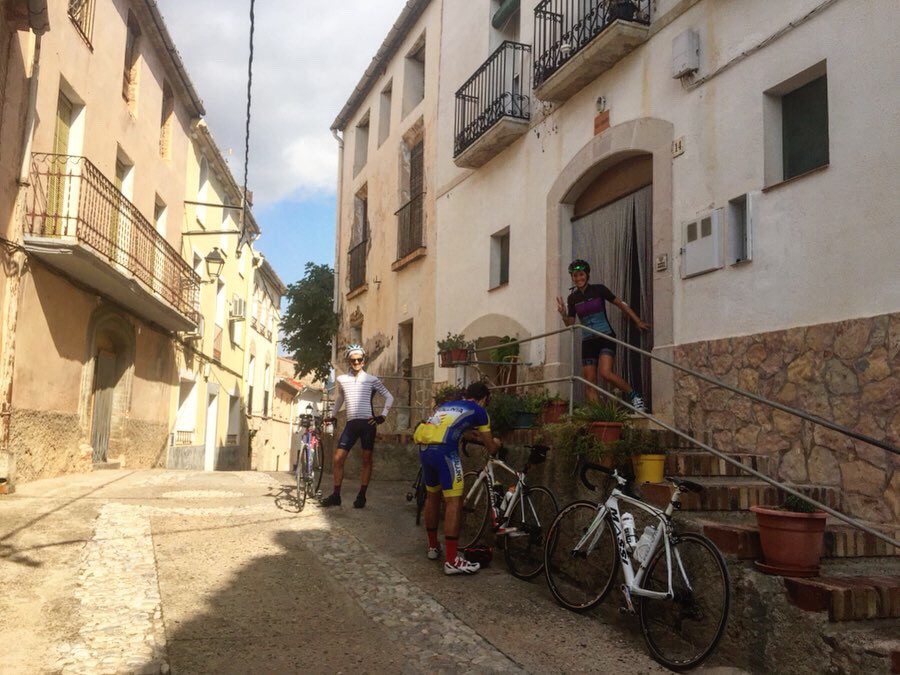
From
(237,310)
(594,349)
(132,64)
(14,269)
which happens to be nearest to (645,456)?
(594,349)

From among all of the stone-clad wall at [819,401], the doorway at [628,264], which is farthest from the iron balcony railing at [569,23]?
the stone-clad wall at [819,401]

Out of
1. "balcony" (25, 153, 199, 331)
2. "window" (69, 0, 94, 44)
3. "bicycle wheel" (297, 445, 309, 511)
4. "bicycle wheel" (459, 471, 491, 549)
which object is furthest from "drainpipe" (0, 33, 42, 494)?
"bicycle wheel" (459, 471, 491, 549)

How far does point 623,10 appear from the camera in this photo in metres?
7.41

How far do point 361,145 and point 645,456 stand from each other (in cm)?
1508

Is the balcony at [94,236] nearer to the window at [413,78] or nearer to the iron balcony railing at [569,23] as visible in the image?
the window at [413,78]

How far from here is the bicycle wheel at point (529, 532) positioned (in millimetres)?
5594

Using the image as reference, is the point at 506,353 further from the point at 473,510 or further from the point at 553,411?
the point at 473,510

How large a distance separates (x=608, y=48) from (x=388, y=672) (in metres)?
6.35

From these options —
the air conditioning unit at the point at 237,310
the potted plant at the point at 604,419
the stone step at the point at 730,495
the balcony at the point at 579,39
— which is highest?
the balcony at the point at 579,39

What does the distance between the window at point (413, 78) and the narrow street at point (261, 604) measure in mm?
9865

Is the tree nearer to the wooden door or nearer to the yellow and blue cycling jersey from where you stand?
the wooden door

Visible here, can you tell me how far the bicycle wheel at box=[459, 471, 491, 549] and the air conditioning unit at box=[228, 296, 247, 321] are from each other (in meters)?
17.5

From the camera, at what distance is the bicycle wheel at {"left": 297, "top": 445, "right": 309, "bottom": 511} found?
Answer: 8.03 meters

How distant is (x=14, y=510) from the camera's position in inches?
273
